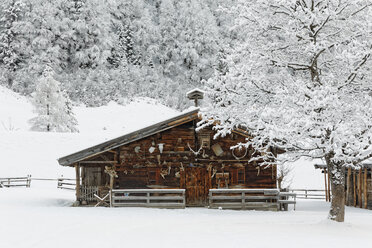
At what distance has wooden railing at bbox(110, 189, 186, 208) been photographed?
2034 cm

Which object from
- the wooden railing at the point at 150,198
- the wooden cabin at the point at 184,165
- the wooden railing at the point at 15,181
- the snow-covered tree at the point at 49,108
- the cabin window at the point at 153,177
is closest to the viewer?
the wooden railing at the point at 150,198

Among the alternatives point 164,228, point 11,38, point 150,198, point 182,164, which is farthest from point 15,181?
point 11,38

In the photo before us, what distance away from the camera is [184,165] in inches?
847

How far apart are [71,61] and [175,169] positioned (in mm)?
41929

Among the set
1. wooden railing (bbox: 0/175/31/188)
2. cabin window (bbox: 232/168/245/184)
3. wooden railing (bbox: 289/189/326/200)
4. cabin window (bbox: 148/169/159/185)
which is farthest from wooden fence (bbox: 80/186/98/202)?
wooden railing (bbox: 289/189/326/200)

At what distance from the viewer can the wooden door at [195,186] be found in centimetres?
2153

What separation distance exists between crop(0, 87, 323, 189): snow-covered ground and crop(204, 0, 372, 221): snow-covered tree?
67.2 ft

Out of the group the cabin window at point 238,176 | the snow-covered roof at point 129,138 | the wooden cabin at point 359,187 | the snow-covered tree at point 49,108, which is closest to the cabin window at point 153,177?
the snow-covered roof at point 129,138

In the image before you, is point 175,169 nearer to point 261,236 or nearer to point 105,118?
point 261,236

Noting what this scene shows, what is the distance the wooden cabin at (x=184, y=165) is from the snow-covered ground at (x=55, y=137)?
12.8 m

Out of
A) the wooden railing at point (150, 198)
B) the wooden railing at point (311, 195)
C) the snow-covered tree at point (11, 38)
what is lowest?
the wooden railing at point (311, 195)

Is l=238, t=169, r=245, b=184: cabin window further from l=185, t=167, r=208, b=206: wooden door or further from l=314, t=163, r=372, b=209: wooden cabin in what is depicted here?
l=314, t=163, r=372, b=209: wooden cabin

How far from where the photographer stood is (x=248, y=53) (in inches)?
566

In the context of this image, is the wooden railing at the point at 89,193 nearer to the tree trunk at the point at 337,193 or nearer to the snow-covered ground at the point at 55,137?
the tree trunk at the point at 337,193
